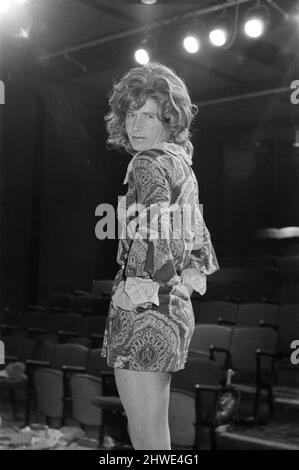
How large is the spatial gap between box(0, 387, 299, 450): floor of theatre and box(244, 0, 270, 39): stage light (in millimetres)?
2070

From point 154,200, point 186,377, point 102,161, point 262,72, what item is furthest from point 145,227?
point 262,72

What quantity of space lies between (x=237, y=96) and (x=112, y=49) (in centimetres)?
168

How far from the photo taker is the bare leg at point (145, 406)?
109 cm

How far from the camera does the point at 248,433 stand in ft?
10.7

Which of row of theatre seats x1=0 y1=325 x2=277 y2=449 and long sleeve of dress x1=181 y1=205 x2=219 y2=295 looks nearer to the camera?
long sleeve of dress x1=181 y1=205 x2=219 y2=295

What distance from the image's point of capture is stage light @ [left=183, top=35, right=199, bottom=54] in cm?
439

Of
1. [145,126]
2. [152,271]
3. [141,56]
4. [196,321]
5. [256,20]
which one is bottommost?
[196,321]

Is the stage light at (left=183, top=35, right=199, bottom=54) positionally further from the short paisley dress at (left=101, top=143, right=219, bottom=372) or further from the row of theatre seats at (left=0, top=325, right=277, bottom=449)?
the short paisley dress at (left=101, top=143, right=219, bottom=372)

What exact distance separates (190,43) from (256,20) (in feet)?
1.50

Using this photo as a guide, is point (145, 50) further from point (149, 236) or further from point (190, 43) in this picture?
point (149, 236)

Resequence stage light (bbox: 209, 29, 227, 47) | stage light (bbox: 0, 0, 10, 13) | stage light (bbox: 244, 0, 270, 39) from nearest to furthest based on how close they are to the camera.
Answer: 1. stage light (bbox: 0, 0, 10, 13)
2. stage light (bbox: 244, 0, 270, 39)
3. stage light (bbox: 209, 29, 227, 47)

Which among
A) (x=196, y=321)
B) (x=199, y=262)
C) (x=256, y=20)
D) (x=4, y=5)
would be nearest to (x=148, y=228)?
(x=199, y=262)

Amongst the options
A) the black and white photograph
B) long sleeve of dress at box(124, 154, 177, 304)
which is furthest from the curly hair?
long sleeve of dress at box(124, 154, 177, 304)

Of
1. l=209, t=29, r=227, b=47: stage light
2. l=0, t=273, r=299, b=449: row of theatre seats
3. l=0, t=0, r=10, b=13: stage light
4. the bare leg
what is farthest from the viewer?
l=209, t=29, r=227, b=47: stage light
